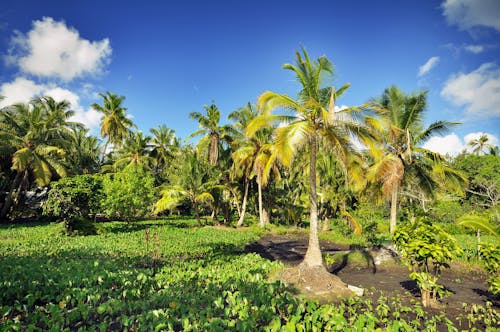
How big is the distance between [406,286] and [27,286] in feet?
36.2

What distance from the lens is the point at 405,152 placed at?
14477mm

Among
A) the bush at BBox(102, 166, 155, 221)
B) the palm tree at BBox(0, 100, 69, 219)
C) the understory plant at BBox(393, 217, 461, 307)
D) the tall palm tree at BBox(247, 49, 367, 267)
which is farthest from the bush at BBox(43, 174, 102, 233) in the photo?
the understory plant at BBox(393, 217, 461, 307)

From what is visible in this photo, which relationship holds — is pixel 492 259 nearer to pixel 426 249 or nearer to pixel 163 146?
pixel 426 249

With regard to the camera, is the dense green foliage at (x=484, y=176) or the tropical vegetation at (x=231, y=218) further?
the dense green foliage at (x=484, y=176)

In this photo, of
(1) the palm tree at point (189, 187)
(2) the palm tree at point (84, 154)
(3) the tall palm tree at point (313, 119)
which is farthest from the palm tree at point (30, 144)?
(3) the tall palm tree at point (313, 119)

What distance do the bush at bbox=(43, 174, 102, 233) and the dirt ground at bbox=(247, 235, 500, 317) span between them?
35.2 ft

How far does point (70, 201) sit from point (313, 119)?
14780 millimetres

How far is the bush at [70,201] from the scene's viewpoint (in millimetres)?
15535

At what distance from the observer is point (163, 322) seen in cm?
397

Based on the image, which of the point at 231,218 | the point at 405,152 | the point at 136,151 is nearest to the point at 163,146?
the point at 136,151

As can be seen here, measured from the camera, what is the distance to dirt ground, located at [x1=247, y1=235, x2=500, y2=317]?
810 cm

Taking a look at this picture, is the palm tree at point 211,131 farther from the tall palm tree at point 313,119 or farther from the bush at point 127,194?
the tall palm tree at point 313,119

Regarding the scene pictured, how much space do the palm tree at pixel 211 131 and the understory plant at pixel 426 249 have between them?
733 inches

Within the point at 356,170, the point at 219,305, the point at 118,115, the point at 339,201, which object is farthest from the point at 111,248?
the point at 118,115
